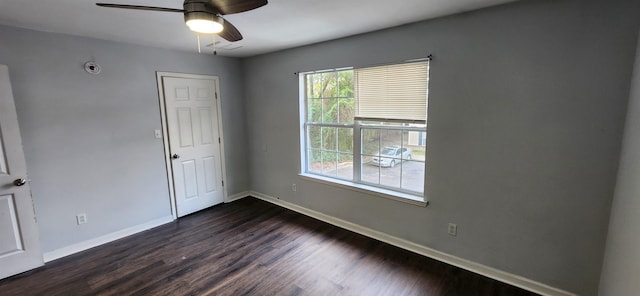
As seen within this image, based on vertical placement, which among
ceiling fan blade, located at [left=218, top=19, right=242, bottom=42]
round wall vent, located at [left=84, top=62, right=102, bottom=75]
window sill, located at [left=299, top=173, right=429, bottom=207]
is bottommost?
window sill, located at [left=299, top=173, right=429, bottom=207]

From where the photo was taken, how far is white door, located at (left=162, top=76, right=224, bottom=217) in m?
3.47

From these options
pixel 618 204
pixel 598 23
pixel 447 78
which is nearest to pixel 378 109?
pixel 447 78

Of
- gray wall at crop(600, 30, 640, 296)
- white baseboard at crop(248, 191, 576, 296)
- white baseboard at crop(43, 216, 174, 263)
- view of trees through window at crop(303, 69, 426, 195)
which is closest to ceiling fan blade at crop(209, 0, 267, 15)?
view of trees through window at crop(303, 69, 426, 195)

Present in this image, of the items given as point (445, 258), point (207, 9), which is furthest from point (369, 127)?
point (207, 9)

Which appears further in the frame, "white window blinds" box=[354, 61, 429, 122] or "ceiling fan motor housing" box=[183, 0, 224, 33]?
A: "white window blinds" box=[354, 61, 429, 122]

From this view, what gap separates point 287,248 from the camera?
2.83m

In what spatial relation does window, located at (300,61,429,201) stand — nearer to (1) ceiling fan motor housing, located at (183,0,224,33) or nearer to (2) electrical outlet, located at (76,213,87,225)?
(1) ceiling fan motor housing, located at (183,0,224,33)

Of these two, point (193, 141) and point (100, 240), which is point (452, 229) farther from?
point (100, 240)

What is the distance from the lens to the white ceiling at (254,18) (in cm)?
194

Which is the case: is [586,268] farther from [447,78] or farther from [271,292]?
[271,292]

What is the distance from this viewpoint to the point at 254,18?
87.4 inches

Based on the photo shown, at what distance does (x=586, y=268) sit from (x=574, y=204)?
463 millimetres

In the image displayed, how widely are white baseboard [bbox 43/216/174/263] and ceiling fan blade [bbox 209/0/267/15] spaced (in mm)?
2959

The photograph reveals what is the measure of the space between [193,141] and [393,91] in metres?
2.71
